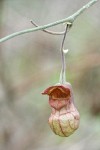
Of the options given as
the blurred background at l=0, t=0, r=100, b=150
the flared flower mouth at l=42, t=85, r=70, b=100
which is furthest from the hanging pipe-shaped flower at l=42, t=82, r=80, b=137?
the blurred background at l=0, t=0, r=100, b=150

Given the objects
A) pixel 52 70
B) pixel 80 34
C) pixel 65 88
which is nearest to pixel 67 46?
pixel 80 34

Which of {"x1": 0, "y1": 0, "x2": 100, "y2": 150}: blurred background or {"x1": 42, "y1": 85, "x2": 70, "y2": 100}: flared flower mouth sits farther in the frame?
{"x1": 0, "y1": 0, "x2": 100, "y2": 150}: blurred background

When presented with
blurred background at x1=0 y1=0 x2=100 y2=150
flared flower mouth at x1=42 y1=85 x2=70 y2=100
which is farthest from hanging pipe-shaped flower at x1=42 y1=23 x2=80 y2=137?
blurred background at x1=0 y1=0 x2=100 y2=150

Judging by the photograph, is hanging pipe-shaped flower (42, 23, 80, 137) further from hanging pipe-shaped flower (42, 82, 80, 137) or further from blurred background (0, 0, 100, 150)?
blurred background (0, 0, 100, 150)

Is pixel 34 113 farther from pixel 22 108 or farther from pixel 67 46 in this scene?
pixel 67 46

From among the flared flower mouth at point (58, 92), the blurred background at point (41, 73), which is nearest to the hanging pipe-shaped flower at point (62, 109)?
the flared flower mouth at point (58, 92)

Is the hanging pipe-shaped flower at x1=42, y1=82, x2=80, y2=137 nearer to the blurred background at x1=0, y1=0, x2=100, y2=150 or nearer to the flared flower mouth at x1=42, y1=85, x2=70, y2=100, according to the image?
the flared flower mouth at x1=42, y1=85, x2=70, y2=100

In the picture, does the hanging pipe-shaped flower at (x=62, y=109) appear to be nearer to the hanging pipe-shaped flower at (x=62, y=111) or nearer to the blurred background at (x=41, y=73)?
the hanging pipe-shaped flower at (x=62, y=111)
